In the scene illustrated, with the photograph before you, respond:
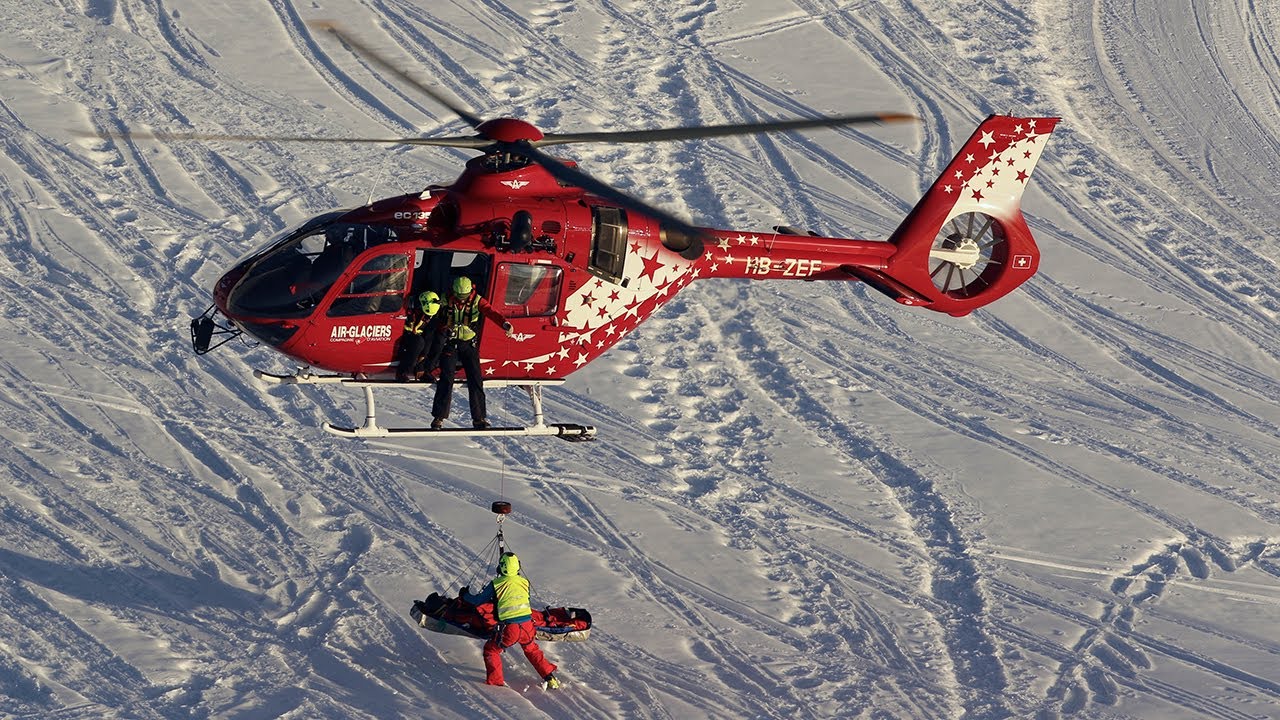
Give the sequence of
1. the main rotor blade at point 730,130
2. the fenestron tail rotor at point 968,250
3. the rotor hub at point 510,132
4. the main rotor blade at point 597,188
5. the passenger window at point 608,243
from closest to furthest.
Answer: the main rotor blade at point 597,188
the main rotor blade at point 730,130
the rotor hub at point 510,132
the passenger window at point 608,243
the fenestron tail rotor at point 968,250

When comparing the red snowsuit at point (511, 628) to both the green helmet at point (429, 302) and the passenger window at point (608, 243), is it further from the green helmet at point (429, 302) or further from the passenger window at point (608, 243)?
the passenger window at point (608, 243)

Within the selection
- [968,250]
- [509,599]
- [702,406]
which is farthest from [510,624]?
[968,250]

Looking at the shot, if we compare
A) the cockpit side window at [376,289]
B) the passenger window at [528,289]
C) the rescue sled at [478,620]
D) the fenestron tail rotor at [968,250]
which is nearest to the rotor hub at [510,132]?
the passenger window at [528,289]

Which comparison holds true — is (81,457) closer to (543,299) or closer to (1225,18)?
(543,299)

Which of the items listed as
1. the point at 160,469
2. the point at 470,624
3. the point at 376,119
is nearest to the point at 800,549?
the point at 470,624

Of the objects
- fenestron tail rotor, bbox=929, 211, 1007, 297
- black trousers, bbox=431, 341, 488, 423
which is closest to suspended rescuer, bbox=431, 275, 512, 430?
black trousers, bbox=431, 341, 488, 423

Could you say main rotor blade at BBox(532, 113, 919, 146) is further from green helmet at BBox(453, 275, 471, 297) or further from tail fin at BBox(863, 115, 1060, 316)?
tail fin at BBox(863, 115, 1060, 316)
